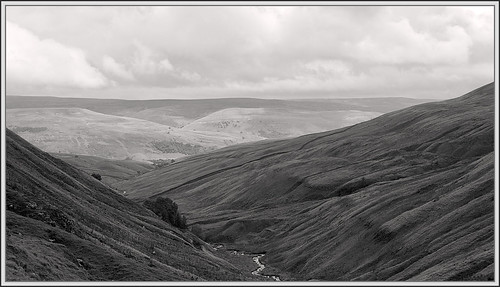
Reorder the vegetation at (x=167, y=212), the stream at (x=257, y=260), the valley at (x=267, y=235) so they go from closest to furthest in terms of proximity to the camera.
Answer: the valley at (x=267, y=235), the stream at (x=257, y=260), the vegetation at (x=167, y=212)

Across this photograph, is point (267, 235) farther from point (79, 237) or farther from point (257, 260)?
point (79, 237)

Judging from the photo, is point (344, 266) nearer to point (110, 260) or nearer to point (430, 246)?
Result: point (430, 246)

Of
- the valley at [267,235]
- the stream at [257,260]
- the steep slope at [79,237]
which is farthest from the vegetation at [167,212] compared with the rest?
the steep slope at [79,237]

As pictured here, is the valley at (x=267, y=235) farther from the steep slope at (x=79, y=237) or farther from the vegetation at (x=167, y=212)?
the vegetation at (x=167, y=212)

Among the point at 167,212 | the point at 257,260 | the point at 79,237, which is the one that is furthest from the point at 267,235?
the point at 79,237

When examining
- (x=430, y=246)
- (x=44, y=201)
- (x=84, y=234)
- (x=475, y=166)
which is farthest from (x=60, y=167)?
(x=475, y=166)

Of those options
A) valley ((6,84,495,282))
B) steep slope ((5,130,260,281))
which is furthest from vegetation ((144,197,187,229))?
steep slope ((5,130,260,281))

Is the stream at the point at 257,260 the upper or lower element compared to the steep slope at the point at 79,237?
lower
